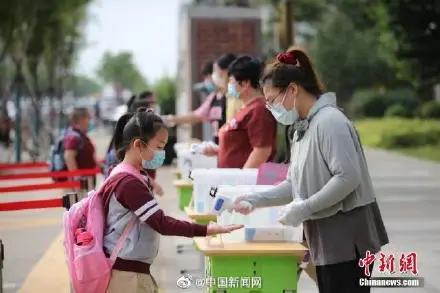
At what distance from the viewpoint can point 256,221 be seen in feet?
20.6

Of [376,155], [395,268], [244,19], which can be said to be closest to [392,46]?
[376,155]

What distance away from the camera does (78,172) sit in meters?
10.1

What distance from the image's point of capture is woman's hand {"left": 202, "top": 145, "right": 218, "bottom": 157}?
8.98 meters

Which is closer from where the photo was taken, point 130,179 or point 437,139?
point 130,179

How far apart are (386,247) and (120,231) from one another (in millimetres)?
5911

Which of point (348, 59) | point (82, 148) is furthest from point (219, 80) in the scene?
point (348, 59)

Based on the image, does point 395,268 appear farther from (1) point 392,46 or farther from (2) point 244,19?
(1) point 392,46

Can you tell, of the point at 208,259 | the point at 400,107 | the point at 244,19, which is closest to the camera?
the point at 208,259

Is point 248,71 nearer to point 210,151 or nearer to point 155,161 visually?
point 210,151

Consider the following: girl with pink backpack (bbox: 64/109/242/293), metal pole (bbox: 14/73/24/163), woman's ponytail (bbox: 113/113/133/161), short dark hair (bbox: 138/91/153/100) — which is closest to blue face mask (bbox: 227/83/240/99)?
woman's ponytail (bbox: 113/113/133/161)

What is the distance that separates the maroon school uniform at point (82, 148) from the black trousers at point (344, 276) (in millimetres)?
5911

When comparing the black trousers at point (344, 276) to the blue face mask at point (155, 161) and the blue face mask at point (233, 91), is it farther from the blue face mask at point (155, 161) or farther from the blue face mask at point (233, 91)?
the blue face mask at point (233, 91)

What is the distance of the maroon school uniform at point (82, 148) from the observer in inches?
412

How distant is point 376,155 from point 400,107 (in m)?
20.9
